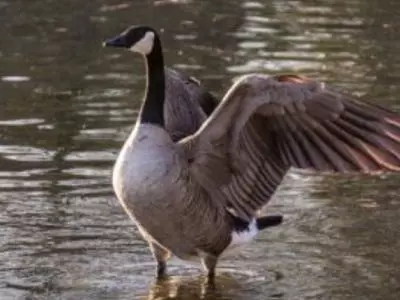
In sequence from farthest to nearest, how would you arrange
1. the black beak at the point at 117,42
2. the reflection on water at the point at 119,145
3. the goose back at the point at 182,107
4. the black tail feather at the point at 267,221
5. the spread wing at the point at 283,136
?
the goose back at the point at 182,107 → the black tail feather at the point at 267,221 → the reflection on water at the point at 119,145 → the black beak at the point at 117,42 → the spread wing at the point at 283,136

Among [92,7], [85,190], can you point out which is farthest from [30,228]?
[92,7]

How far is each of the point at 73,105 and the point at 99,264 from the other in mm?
4647

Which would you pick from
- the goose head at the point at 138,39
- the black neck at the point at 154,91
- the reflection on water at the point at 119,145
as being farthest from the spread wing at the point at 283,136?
the reflection on water at the point at 119,145

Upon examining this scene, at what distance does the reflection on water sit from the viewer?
864 centimetres

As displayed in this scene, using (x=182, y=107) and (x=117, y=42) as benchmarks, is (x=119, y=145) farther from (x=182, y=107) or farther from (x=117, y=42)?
(x=117, y=42)

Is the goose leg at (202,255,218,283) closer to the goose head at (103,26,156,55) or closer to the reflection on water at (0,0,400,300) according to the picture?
the reflection on water at (0,0,400,300)

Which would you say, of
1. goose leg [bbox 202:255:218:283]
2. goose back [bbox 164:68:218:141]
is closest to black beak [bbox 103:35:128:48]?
goose back [bbox 164:68:218:141]

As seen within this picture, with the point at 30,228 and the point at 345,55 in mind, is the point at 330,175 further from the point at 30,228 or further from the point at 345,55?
the point at 345,55

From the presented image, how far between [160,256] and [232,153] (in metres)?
0.94

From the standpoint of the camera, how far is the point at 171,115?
9086 mm

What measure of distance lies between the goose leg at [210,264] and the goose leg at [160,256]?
25 cm

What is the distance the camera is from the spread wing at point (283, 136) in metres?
7.68

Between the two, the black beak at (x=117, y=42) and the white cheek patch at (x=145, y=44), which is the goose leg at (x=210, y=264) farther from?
the black beak at (x=117, y=42)

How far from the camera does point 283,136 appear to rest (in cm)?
808
